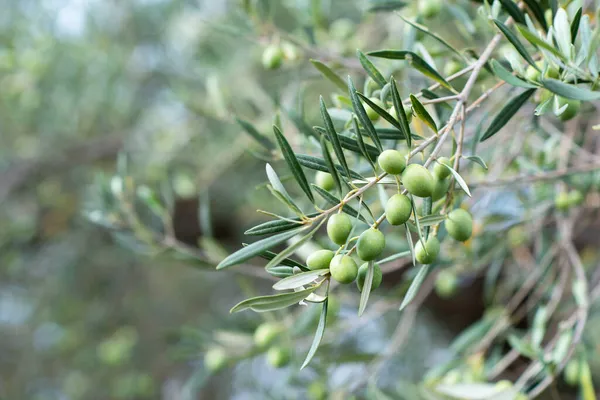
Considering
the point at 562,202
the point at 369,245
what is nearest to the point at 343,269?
the point at 369,245

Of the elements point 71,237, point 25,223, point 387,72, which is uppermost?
point 387,72

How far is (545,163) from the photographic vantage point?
0.92m

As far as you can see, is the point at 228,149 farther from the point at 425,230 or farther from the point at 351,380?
the point at 425,230

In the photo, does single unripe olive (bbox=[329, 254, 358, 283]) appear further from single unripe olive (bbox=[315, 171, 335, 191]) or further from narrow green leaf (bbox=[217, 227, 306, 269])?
single unripe olive (bbox=[315, 171, 335, 191])

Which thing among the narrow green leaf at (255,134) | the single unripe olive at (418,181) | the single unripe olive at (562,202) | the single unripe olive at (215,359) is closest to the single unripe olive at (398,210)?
the single unripe olive at (418,181)

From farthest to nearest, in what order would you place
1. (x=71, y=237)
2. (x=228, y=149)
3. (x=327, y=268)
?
1. (x=71, y=237)
2. (x=228, y=149)
3. (x=327, y=268)

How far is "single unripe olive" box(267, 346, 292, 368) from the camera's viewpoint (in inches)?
42.3

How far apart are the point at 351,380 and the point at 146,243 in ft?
1.69

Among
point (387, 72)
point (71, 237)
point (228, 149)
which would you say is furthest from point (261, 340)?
point (71, 237)

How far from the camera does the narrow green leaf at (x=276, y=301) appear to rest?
526 mm

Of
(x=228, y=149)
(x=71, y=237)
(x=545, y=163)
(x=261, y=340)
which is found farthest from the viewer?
(x=71, y=237)

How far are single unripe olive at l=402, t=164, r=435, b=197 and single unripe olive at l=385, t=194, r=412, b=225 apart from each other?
0.04ft

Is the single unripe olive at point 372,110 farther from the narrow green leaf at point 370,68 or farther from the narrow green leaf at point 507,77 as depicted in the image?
the narrow green leaf at point 507,77

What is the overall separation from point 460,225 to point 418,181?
13 centimetres
